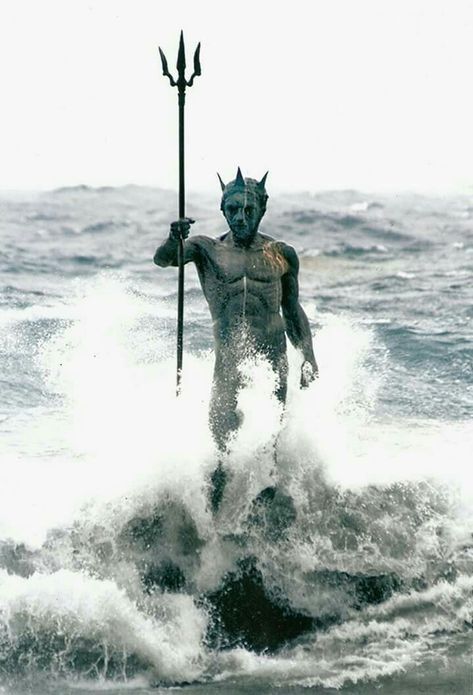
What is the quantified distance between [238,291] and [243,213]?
1.58ft

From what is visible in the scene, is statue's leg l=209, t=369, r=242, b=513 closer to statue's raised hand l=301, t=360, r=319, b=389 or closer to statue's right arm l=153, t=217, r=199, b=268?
statue's raised hand l=301, t=360, r=319, b=389

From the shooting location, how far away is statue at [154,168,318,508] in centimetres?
711

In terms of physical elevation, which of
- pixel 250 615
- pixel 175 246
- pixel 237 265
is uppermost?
pixel 175 246

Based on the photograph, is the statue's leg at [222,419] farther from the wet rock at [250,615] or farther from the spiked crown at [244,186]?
the spiked crown at [244,186]

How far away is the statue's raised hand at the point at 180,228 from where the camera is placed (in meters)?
6.92

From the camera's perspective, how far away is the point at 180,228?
6.93 m

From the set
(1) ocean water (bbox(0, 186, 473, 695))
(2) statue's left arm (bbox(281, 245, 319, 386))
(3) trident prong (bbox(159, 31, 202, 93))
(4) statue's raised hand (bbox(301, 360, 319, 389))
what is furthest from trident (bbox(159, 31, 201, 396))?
(4) statue's raised hand (bbox(301, 360, 319, 389))

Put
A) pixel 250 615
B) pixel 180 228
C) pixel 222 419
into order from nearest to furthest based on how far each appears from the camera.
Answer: pixel 250 615, pixel 180 228, pixel 222 419

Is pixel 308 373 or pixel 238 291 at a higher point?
pixel 238 291

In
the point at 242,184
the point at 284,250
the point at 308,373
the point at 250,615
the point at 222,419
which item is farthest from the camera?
the point at 308,373

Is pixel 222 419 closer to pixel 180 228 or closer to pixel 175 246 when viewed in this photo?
pixel 175 246

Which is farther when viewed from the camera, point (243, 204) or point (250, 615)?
point (243, 204)

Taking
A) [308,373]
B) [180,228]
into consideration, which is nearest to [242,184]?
[180,228]

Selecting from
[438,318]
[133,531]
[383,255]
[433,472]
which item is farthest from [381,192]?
[133,531]
